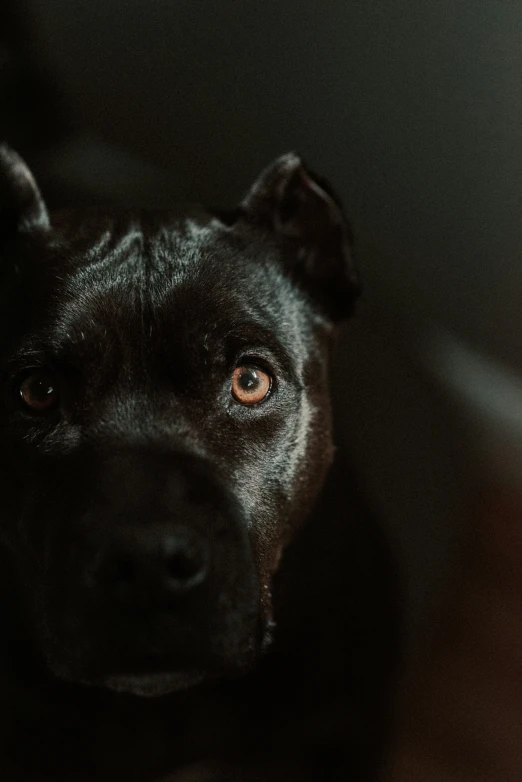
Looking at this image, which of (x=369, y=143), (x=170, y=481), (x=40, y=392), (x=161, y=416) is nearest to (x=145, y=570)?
(x=170, y=481)

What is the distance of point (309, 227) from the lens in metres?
1.83

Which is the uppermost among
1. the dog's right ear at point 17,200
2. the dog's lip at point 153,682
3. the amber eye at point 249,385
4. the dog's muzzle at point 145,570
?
the dog's right ear at point 17,200

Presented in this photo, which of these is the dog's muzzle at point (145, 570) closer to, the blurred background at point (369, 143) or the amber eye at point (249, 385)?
the amber eye at point (249, 385)

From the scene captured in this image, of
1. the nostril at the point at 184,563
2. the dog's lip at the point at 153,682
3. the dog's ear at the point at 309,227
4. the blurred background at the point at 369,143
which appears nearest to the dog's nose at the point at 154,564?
the nostril at the point at 184,563

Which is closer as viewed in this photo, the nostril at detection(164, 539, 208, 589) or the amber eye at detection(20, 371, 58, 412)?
the nostril at detection(164, 539, 208, 589)

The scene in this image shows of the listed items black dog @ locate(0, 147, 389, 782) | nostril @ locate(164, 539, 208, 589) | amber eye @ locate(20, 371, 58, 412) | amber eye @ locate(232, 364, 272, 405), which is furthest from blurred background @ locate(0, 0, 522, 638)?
nostril @ locate(164, 539, 208, 589)

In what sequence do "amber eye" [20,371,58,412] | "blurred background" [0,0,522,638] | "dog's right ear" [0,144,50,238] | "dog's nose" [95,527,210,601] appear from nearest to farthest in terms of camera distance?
"dog's nose" [95,527,210,601] < "amber eye" [20,371,58,412] < "dog's right ear" [0,144,50,238] < "blurred background" [0,0,522,638]

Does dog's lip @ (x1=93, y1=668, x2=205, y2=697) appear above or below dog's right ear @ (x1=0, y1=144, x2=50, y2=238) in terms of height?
below

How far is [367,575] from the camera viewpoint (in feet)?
7.19

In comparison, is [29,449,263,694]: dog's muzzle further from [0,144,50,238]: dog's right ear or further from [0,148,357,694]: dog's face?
[0,144,50,238]: dog's right ear

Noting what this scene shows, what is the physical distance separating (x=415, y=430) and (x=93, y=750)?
1.31m

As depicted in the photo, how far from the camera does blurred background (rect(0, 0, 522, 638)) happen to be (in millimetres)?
2152

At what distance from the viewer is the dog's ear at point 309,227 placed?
175cm

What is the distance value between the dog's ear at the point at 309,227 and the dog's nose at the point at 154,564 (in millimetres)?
775
